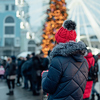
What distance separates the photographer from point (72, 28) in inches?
105

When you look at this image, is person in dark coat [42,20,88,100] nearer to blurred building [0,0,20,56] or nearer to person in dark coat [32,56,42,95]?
person in dark coat [32,56,42,95]

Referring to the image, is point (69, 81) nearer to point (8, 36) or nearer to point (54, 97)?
point (54, 97)

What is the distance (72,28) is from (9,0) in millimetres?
50464

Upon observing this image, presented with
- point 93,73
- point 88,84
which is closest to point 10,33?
point 93,73

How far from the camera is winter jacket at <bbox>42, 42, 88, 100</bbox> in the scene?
2340 millimetres

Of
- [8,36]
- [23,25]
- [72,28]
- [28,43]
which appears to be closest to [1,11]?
[8,36]

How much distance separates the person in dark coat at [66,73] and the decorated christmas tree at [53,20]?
1327cm

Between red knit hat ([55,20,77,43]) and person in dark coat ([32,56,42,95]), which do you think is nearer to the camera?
red knit hat ([55,20,77,43])

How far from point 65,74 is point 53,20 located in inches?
541

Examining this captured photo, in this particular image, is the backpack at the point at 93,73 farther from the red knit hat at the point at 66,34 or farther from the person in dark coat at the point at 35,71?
the person in dark coat at the point at 35,71

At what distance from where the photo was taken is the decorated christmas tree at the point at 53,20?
15703 mm

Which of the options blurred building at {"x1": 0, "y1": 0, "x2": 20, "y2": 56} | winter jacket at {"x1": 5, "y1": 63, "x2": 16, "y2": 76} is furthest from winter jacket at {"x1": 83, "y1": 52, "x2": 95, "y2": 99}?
blurred building at {"x1": 0, "y1": 0, "x2": 20, "y2": 56}

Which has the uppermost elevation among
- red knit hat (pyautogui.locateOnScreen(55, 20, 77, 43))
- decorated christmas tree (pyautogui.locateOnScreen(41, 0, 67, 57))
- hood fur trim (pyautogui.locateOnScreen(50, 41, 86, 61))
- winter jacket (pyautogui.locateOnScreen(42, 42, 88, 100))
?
decorated christmas tree (pyautogui.locateOnScreen(41, 0, 67, 57))

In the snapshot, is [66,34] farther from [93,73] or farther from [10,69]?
[10,69]
